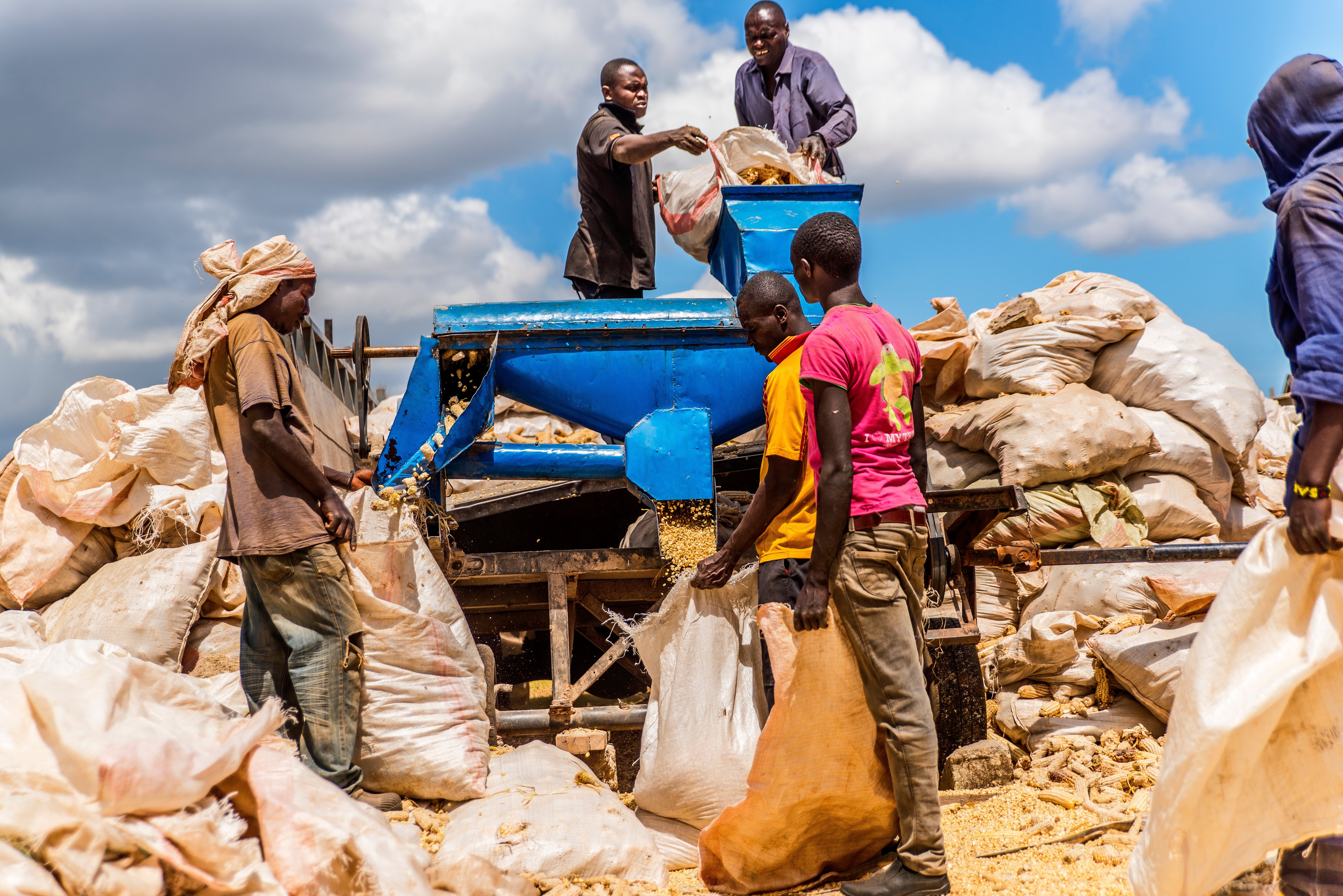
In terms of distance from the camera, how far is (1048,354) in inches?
211

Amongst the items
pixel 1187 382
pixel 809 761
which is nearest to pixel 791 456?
pixel 809 761

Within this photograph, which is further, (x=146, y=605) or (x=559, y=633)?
(x=146, y=605)

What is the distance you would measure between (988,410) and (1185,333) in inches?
48.9

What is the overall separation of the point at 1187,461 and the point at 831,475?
3623 millimetres

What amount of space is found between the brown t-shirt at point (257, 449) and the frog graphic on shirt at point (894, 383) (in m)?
1.54

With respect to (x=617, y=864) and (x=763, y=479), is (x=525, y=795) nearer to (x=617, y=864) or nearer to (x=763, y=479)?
(x=617, y=864)

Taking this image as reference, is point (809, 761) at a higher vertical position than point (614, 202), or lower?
lower

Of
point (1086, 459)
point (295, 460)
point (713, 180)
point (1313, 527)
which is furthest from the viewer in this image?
point (1086, 459)

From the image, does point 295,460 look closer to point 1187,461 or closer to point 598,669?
point 598,669

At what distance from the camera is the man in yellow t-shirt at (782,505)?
2648mm

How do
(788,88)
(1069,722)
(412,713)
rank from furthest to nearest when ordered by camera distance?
(788,88) < (1069,722) < (412,713)

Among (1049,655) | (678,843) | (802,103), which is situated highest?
(802,103)

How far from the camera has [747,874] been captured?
2.48m

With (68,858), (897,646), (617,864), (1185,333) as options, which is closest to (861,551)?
(897,646)
